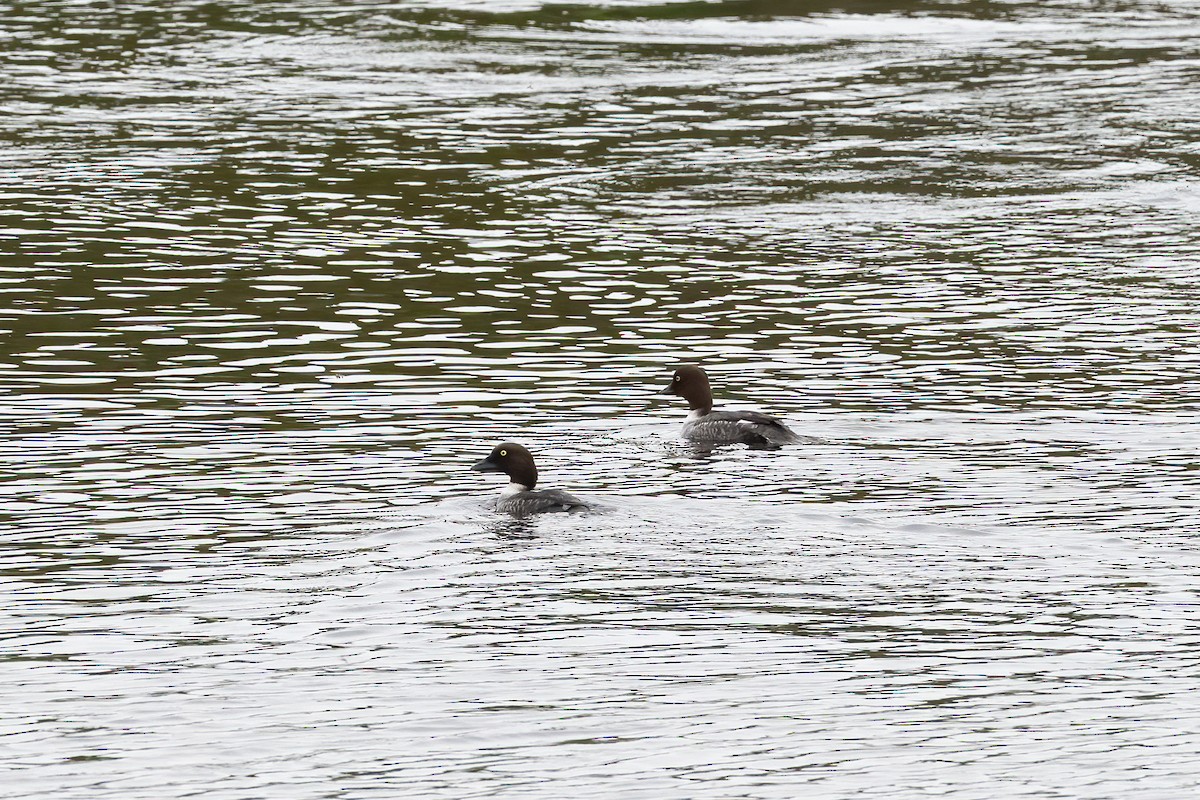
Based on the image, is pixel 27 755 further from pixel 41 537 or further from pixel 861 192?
pixel 861 192

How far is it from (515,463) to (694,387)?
3403 mm

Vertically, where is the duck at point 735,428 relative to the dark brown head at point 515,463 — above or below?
below

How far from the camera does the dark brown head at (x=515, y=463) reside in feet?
59.6

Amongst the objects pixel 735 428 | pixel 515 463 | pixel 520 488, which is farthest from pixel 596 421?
pixel 520 488

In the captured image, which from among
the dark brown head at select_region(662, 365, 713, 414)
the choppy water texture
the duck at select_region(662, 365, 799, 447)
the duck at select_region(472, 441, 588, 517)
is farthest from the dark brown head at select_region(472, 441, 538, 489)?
the dark brown head at select_region(662, 365, 713, 414)

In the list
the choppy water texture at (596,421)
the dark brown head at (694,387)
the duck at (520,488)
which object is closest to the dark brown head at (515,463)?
the duck at (520,488)

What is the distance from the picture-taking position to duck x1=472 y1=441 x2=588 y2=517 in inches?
693

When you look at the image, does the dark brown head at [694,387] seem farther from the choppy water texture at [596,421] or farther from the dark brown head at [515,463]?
the dark brown head at [515,463]

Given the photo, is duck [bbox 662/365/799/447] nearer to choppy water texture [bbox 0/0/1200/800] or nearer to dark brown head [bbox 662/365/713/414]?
dark brown head [bbox 662/365/713/414]

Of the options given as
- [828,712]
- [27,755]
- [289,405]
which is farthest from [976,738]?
[289,405]

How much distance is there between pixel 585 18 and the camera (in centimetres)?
4809

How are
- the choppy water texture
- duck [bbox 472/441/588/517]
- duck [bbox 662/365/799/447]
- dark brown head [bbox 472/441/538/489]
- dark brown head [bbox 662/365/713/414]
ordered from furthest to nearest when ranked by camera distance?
dark brown head [bbox 662/365/713/414] → duck [bbox 662/365/799/447] → dark brown head [bbox 472/441/538/489] → duck [bbox 472/441/588/517] → the choppy water texture

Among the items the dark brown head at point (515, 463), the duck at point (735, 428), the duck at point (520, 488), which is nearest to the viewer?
the duck at point (520, 488)

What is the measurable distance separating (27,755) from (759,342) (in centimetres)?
1343
